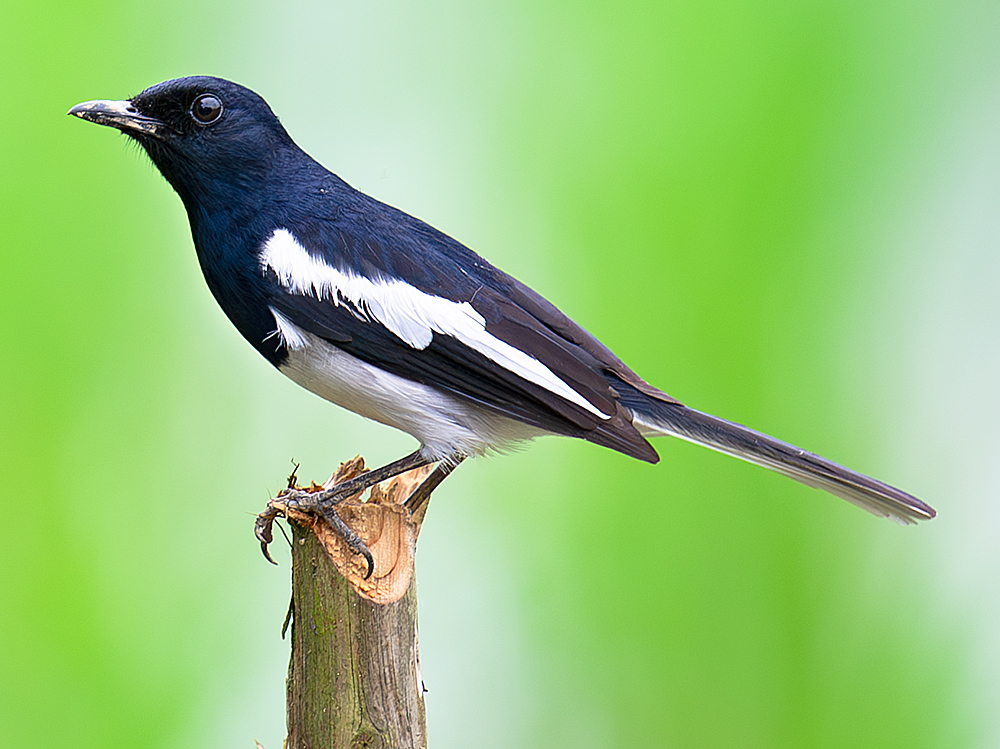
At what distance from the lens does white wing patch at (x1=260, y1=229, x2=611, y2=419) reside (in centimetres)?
186

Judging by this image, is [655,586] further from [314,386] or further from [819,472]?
[314,386]

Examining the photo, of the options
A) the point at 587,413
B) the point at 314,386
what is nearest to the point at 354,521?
the point at 314,386

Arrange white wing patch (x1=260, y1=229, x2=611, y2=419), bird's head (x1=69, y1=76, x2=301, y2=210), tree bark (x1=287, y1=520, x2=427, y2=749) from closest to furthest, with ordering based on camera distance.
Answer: tree bark (x1=287, y1=520, x2=427, y2=749) < white wing patch (x1=260, y1=229, x2=611, y2=419) < bird's head (x1=69, y1=76, x2=301, y2=210)

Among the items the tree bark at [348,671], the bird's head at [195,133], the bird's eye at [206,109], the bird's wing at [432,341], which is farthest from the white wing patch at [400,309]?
the tree bark at [348,671]

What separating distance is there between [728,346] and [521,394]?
1010mm

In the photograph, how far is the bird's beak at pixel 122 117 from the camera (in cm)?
196

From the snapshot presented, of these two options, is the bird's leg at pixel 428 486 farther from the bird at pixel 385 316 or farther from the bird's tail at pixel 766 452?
the bird's tail at pixel 766 452

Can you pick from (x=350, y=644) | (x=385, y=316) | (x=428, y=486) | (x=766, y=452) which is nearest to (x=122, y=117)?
(x=385, y=316)

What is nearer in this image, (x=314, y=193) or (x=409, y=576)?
(x=409, y=576)

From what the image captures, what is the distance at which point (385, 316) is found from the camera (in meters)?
1.87

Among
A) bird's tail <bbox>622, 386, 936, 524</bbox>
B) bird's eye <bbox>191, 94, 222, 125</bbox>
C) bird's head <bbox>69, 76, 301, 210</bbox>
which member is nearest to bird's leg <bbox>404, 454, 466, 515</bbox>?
bird's tail <bbox>622, 386, 936, 524</bbox>

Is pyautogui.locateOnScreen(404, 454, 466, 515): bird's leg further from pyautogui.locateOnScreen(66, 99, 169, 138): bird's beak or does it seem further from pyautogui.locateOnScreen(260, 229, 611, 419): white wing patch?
pyautogui.locateOnScreen(66, 99, 169, 138): bird's beak

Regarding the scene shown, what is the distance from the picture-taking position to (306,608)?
5.96 feet

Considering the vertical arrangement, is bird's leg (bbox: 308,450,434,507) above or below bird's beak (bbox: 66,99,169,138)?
below
